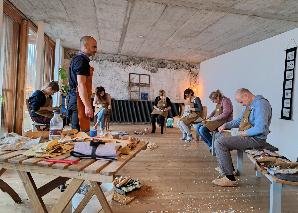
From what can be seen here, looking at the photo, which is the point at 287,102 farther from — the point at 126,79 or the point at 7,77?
the point at 126,79

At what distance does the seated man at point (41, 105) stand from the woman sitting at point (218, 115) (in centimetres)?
281

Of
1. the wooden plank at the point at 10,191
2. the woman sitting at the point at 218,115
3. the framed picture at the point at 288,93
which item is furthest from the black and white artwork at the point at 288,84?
the wooden plank at the point at 10,191

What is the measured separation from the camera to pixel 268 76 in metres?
6.35

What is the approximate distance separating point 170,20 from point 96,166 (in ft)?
15.3

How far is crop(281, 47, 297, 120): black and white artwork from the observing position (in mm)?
5410

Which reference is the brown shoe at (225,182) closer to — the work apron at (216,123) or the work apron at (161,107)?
the work apron at (216,123)

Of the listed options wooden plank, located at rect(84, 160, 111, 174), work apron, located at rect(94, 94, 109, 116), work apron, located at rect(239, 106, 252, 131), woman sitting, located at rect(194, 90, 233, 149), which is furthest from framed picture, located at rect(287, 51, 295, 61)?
wooden plank, located at rect(84, 160, 111, 174)

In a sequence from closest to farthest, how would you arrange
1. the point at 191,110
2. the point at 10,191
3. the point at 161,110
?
the point at 10,191 → the point at 191,110 → the point at 161,110

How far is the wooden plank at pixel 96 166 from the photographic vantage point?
57.2 inches

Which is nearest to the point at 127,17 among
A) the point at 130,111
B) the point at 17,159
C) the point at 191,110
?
the point at 191,110

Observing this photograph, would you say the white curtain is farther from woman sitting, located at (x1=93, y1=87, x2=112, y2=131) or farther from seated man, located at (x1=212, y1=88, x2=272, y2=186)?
seated man, located at (x1=212, y1=88, x2=272, y2=186)

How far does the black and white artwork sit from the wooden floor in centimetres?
157

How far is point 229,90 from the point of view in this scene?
8523 mm

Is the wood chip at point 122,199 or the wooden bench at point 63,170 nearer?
the wooden bench at point 63,170
